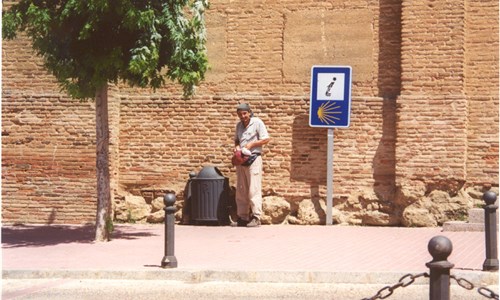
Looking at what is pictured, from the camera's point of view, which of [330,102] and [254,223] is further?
[330,102]

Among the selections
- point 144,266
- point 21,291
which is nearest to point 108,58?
point 144,266

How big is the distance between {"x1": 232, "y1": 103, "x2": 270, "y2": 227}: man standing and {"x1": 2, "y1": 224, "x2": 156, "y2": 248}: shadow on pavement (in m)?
1.85

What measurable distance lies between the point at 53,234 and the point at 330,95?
5221 mm

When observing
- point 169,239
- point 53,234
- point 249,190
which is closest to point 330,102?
point 249,190

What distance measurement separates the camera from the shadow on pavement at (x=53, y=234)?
37.6ft

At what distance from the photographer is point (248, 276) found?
8297 mm

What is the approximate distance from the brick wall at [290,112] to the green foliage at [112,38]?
3.22 metres

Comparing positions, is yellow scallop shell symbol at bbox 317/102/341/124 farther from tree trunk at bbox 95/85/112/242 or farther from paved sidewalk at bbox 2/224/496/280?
tree trunk at bbox 95/85/112/242

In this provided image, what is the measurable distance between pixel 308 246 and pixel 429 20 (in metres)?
5.08

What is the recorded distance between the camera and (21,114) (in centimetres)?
1483

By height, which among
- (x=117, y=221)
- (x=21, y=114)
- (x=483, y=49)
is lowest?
(x=117, y=221)

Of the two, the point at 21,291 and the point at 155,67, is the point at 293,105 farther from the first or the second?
the point at 21,291

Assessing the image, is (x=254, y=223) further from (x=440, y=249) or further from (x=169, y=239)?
(x=440, y=249)

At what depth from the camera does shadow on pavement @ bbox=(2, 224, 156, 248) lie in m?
11.5
